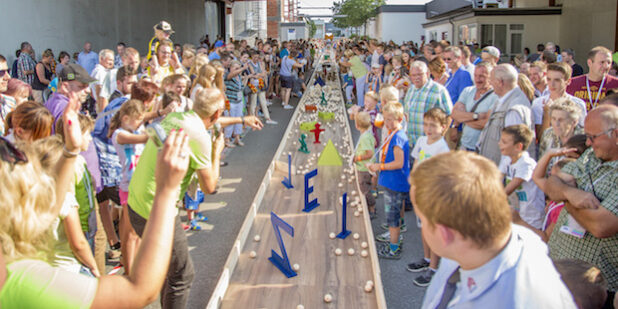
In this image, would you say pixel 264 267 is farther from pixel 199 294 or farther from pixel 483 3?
pixel 483 3

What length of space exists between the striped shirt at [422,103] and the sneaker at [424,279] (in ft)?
6.56

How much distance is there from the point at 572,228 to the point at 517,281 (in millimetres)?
1718

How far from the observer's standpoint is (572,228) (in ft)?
9.42

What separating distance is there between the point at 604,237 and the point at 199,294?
3.30m

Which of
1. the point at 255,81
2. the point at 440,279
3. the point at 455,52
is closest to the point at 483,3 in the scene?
the point at 255,81

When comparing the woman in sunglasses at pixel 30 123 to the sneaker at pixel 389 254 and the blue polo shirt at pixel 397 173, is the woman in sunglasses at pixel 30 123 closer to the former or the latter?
the blue polo shirt at pixel 397 173

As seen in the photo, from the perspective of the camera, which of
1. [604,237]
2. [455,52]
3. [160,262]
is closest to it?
[160,262]

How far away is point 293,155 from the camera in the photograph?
851cm

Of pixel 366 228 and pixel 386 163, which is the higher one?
pixel 386 163

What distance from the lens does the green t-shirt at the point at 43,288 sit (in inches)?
57.6

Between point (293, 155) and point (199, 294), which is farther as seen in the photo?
point (293, 155)

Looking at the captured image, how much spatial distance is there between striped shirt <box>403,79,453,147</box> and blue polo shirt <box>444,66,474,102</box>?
98cm

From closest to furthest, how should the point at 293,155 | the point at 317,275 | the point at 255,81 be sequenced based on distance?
the point at 317,275
the point at 293,155
the point at 255,81

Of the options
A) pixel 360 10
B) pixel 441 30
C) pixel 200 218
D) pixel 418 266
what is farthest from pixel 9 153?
pixel 360 10
